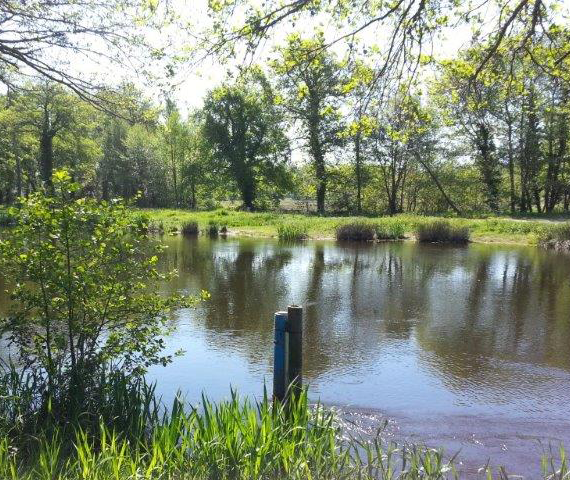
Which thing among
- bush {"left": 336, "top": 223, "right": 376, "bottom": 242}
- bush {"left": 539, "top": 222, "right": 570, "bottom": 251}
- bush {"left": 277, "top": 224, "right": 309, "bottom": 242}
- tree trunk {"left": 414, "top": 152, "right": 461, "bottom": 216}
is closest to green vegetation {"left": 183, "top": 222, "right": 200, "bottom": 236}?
bush {"left": 277, "top": 224, "right": 309, "bottom": 242}

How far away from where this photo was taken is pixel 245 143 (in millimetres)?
44594

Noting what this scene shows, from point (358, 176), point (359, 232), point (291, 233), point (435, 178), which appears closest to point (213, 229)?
point (291, 233)

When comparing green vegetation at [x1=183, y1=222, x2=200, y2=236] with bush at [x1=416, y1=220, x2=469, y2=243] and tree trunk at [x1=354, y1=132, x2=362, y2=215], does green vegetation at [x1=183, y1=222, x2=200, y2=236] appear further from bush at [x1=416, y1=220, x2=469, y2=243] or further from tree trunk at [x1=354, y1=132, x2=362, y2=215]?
tree trunk at [x1=354, y1=132, x2=362, y2=215]

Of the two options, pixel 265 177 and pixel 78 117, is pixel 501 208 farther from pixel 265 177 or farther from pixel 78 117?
pixel 78 117

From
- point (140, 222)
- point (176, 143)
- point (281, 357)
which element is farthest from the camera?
point (176, 143)

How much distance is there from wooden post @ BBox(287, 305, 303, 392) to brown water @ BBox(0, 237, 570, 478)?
120cm

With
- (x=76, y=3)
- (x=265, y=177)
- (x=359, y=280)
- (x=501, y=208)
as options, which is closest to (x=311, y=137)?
(x=265, y=177)

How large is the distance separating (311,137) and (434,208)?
37.4 ft

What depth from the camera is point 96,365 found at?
4.74 metres

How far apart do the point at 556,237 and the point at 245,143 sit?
85.6 ft

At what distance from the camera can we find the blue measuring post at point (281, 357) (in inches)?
180

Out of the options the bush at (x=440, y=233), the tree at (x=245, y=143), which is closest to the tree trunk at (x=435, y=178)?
the tree at (x=245, y=143)

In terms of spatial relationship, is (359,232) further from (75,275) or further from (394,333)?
(75,275)

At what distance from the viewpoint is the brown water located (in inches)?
221
